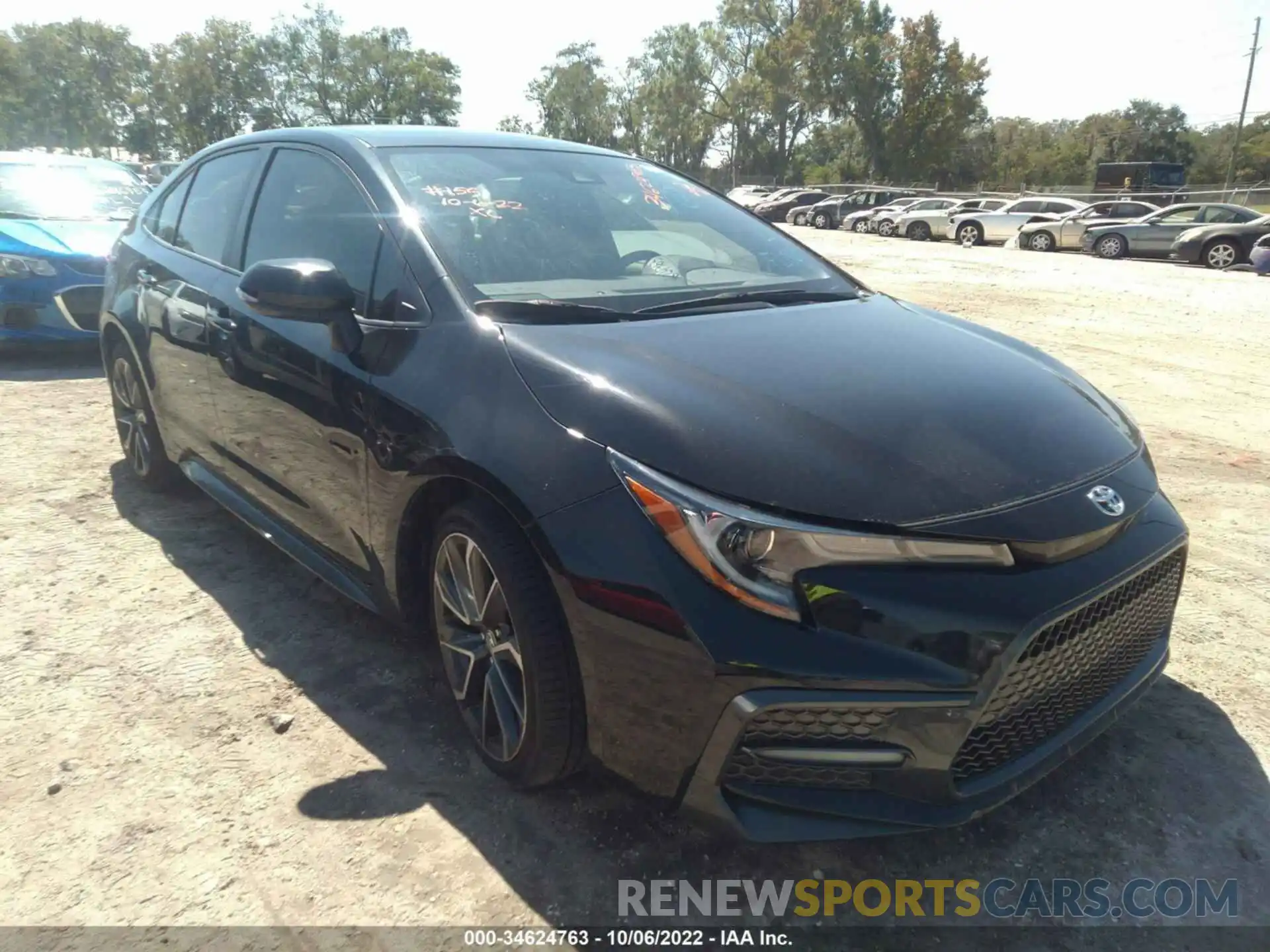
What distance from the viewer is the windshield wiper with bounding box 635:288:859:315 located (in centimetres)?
250

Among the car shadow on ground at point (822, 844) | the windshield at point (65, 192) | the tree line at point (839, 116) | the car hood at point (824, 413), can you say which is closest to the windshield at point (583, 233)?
the car hood at point (824, 413)

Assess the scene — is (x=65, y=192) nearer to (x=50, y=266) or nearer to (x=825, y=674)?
(x=50, y=266)

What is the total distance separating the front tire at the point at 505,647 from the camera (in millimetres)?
1960

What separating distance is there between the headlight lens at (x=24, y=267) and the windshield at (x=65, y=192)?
43.3 inches

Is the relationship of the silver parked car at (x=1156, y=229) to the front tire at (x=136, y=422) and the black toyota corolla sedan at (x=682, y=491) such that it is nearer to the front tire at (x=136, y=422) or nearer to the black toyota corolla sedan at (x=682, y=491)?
the black toyota corolla sedan at (x=682, y=491)

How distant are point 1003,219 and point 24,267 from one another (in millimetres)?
23800

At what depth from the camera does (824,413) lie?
1990 millimetres

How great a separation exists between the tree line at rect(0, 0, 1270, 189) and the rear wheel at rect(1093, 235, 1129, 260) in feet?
130

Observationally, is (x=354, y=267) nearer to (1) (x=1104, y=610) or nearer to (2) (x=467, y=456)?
(2) (x=467, y=456)

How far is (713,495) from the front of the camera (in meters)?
1.75

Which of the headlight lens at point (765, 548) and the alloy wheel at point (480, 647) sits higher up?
the headlight lens at point (765, 548)

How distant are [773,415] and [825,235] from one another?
2613cm

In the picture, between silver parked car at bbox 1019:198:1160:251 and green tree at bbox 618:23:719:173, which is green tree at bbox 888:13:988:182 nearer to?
green tree at bbox 618:23:719:173

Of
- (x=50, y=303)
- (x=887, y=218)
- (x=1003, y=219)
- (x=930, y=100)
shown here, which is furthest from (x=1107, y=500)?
(x=930, y=100)
